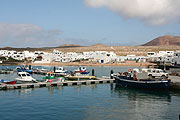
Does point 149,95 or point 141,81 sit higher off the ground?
point 141,81

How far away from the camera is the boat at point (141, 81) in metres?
40.0

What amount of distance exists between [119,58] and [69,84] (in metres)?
103

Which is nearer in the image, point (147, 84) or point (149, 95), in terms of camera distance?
point (149, 95)

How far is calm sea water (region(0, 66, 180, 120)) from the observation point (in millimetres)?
24828

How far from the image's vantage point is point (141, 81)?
42.4 metres

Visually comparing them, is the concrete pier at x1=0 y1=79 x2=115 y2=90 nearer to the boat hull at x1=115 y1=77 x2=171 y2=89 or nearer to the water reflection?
the boat hull at x1=115 y1=77 x2=171 y2=89

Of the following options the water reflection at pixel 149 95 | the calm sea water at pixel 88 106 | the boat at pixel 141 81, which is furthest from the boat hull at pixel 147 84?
the calm sea water at pixel 88 106

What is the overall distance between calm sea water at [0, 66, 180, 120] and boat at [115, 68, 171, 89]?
1.73m

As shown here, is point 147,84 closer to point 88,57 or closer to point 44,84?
point 44,84

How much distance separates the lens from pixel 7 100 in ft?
108

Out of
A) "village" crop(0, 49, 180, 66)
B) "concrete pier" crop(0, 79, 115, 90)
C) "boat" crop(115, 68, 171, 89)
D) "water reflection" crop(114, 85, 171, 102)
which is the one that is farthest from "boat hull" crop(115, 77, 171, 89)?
"village" crop(0, 49, 180, 66)

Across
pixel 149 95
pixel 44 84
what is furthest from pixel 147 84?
pixel 44 84

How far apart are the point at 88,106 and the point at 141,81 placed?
16.5m

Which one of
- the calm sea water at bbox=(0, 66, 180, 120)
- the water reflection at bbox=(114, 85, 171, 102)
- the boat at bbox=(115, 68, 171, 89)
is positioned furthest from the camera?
the boat at bbox=(115, 68, 171, 89)
